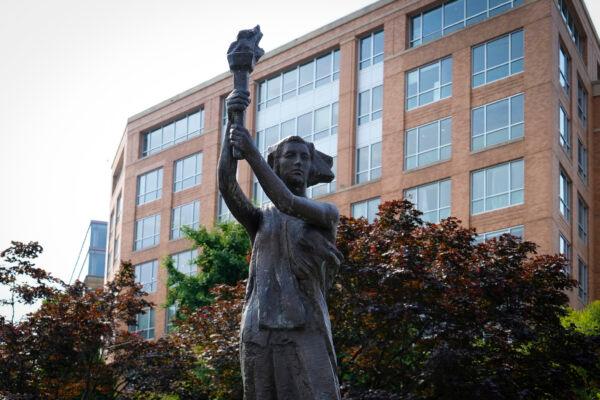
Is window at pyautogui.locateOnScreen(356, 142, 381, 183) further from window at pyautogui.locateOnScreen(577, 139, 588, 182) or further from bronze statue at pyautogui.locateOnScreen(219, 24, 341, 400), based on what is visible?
bronze statue at pyautogui.locateOnScreen(219, 24, 341, 400)

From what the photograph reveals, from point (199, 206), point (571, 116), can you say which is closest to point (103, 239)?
point (199, 206)

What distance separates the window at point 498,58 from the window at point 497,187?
3.96 meters

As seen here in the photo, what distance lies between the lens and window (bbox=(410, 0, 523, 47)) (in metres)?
48.0

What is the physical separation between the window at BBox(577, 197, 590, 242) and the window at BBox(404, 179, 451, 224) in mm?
5771

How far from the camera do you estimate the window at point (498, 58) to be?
46.5m

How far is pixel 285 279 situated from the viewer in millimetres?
8328

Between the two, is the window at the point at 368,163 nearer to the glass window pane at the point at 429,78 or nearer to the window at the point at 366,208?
the window at the point at 366,208

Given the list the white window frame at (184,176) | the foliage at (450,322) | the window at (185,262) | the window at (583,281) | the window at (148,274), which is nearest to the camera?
the foliage at (450,322)

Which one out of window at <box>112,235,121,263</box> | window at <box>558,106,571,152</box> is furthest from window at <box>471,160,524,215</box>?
window at <box>112,235,121,263</box>

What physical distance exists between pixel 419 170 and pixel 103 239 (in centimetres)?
5541

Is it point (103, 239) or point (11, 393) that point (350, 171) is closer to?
point (11, 393)

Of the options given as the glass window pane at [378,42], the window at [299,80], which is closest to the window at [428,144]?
the glass window pane at [378,42]

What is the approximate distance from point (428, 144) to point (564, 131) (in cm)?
567

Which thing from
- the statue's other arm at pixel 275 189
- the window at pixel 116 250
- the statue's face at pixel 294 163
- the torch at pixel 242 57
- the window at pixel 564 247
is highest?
the window at pixel 116 250
